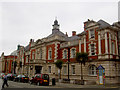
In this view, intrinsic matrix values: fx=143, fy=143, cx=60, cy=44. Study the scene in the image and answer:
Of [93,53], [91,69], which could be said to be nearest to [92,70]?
[91,69]

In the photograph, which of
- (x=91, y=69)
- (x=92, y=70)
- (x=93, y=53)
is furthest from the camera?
(x=93, y=53)

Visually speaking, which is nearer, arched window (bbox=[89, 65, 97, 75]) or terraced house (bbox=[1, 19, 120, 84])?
terraced house (bbox=[1, 19, 120, 84])

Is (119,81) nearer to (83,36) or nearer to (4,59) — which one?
(83,36)

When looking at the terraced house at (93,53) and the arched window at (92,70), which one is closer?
the terraced house at (93,53)

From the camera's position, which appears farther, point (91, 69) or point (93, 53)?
point (93, 53)

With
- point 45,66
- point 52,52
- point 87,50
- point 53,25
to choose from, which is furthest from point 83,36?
point 53,25

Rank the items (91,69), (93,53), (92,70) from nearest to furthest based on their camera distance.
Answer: (92,70) < (91,69) < (93,53)

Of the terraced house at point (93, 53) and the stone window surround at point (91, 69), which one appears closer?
the terraced house at point (93, 53)

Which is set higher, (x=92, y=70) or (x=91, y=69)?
(x=91, y=69)

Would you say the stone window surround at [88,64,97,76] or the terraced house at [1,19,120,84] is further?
the stone window surround at [88,64,97,76]

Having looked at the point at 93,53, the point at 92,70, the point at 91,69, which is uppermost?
the point at 93,53

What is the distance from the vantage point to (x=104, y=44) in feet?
80.5

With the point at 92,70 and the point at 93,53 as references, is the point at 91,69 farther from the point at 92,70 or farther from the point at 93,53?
the point at 93,53

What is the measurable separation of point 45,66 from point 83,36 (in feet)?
45.3
